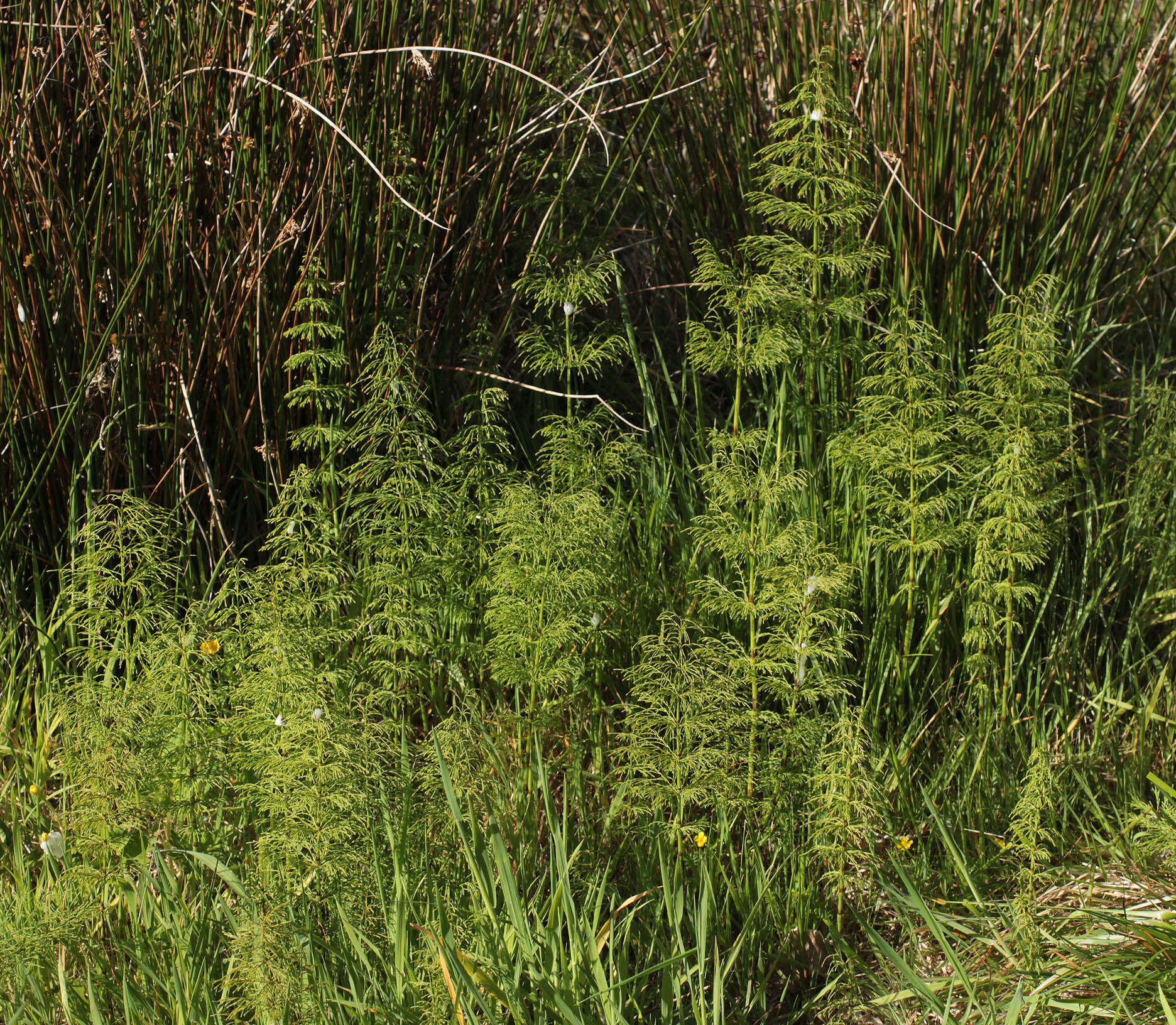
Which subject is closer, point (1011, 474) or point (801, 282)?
point (1011, 474)

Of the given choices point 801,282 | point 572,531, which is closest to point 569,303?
point 572,531

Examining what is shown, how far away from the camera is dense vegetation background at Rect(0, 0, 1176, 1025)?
1.86m

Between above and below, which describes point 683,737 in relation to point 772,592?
below

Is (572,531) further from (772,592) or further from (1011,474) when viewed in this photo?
(1011,474)

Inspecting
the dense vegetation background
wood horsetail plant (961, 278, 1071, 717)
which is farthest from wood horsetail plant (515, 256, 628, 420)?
wood horsetail plant (961, 278, 1071, 717)

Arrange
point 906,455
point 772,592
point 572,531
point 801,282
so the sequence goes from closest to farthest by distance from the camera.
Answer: point 772,592 → point 572,531 → point 906,455 → point 801,282

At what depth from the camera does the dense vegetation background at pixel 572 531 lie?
6.11ft

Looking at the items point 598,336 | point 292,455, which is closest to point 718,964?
point 292,455

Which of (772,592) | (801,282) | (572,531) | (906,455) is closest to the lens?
(772,592)

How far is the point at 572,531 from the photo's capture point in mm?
2162

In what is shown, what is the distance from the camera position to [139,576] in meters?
2.13

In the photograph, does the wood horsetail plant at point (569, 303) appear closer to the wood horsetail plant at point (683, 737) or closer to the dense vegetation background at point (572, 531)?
the dense vegetation background at point (572, 531)

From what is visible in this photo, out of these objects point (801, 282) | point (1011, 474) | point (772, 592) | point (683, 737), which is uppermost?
point (801, 282)

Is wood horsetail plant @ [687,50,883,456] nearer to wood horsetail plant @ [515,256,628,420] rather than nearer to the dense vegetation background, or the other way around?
the dense vegetation background
